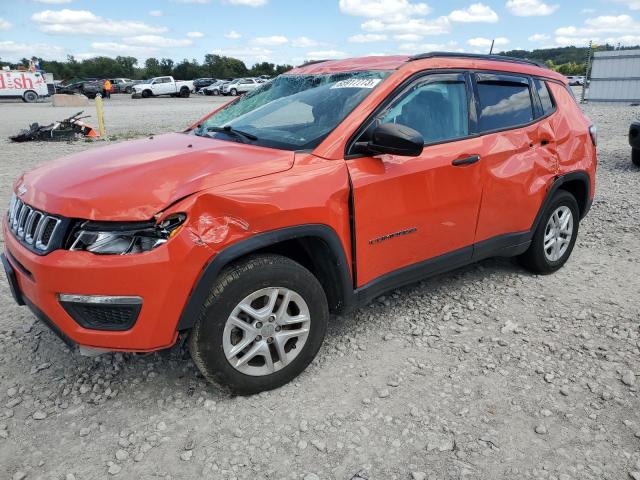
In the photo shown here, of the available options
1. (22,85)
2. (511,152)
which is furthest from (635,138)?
(22,85)

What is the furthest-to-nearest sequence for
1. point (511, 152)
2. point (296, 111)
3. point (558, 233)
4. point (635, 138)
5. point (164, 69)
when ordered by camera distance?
1. point (164, 69)
2. point (635, 138)
3. point (558, 233)
4. point (511, 152)
5. point (296, 111)

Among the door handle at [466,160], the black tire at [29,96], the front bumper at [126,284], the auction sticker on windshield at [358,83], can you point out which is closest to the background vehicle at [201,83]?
the black tire at [29,96]

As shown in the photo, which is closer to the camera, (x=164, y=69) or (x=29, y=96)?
(x=29, y=96)

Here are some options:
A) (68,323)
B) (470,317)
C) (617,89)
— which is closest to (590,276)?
(470,317)

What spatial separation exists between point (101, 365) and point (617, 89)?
68.9 ft

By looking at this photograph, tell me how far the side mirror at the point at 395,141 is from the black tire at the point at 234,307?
792mm

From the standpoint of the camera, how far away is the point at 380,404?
2.71m

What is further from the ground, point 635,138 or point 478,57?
point 478,57

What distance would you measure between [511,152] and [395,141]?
4.44 feet

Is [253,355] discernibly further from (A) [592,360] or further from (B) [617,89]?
(B) [617,89]

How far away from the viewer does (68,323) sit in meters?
2.36

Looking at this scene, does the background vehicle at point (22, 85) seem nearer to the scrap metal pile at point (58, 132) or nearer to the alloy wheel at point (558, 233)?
the scrap metal pile at point (58, 132)

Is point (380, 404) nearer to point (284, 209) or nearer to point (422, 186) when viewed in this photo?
point (284, 209)

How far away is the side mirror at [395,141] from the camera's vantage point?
2.71m
